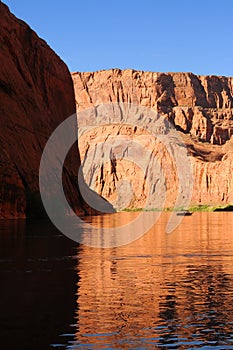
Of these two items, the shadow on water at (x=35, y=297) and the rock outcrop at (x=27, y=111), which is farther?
the rock outcrop at (x=27, y=111)

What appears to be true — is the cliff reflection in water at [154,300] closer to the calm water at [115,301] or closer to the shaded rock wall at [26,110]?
the calm water at [115,301]

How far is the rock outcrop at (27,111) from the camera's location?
193 feet

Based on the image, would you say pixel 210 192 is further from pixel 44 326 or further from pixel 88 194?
pixel 44 326

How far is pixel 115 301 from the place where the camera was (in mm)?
13914

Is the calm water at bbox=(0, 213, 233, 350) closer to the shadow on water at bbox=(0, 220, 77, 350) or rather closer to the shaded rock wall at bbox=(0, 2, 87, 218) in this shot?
the shadow on water at bbox=(0, 220, 77, 350)

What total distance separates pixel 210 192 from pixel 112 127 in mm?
37963

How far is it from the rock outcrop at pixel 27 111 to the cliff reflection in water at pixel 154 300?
113ft

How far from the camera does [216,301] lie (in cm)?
1381

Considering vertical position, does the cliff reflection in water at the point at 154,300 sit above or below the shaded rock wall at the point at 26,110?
below

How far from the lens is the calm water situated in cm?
1032

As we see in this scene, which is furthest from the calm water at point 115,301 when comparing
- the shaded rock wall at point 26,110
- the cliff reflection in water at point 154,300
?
the shaded rock wall at point 26,110

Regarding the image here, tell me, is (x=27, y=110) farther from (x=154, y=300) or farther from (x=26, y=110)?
(x=154, y=300)

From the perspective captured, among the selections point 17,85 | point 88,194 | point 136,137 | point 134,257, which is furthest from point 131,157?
point 134,257

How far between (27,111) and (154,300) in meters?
64.0
